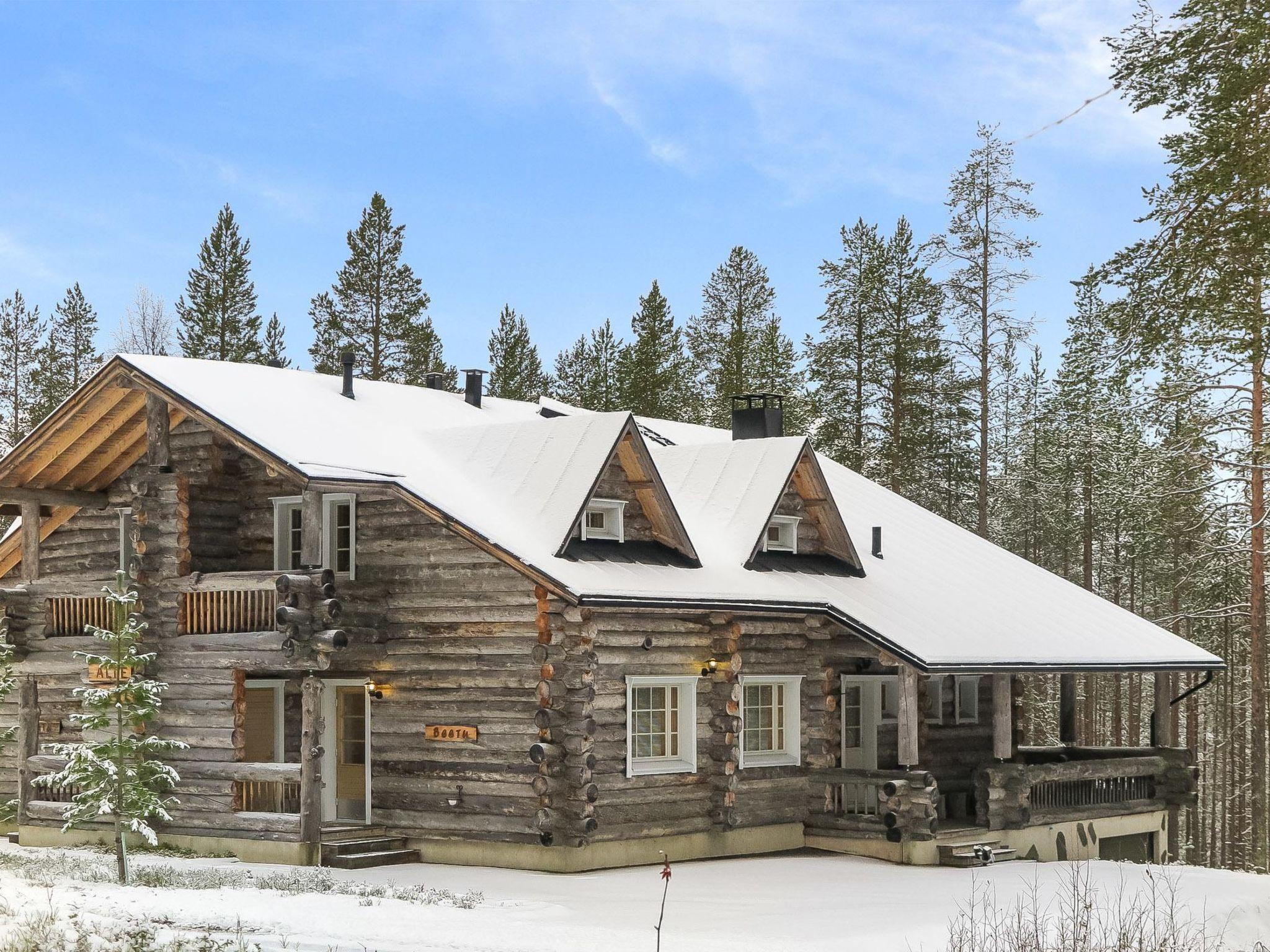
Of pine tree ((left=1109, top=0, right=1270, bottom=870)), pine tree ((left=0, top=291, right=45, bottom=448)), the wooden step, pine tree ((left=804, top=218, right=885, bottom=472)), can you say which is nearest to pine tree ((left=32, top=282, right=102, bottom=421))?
pine tree ((left=0, top=291, right=45, bottom=448))

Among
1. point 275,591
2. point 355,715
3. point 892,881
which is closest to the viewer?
point 892,881

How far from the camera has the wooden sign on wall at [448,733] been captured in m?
20.7

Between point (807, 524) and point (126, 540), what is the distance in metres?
11.2

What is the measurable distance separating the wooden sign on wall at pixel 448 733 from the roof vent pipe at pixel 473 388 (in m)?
8.65

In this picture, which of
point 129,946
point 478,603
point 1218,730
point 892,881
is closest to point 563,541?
point 478,603

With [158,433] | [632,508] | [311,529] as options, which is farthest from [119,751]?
[632,508]

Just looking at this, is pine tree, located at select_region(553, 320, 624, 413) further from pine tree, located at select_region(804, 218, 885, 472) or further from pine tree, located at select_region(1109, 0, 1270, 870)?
pine tree, located at select_region(1109, 0, 1270, 870)

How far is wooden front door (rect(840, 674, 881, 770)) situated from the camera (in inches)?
983

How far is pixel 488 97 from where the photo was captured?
45.2 meters

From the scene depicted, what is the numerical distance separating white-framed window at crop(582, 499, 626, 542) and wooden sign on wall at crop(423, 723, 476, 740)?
11.1 feet

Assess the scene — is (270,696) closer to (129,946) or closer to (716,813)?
(716,813)

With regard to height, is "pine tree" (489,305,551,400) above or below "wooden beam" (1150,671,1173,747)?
above

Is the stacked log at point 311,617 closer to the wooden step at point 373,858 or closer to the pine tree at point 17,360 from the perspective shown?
the wooden step at point 373,858

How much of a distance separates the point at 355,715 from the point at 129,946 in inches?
381
